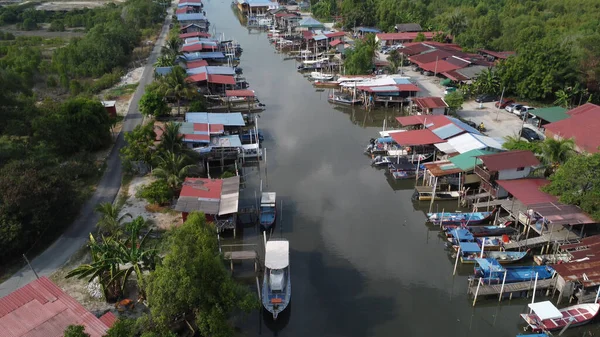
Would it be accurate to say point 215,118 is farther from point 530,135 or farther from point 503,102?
point 503,102

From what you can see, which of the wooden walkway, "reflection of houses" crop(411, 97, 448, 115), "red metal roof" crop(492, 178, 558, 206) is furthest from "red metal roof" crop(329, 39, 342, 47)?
the wooden walkway

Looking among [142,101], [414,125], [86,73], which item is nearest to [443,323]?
[414,125]

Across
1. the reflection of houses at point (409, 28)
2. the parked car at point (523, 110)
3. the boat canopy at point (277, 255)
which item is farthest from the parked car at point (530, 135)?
the reflection of houses at point (409, 28)

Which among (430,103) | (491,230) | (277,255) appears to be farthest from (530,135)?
(277,255)

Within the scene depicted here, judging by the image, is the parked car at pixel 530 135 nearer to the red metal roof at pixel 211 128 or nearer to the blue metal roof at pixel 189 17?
the red metal roof at pixel 211 128

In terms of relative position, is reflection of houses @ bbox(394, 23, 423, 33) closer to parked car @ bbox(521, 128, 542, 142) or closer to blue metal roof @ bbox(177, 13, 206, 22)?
blue metal roof @ bbox(177, 13, 206, 22)
